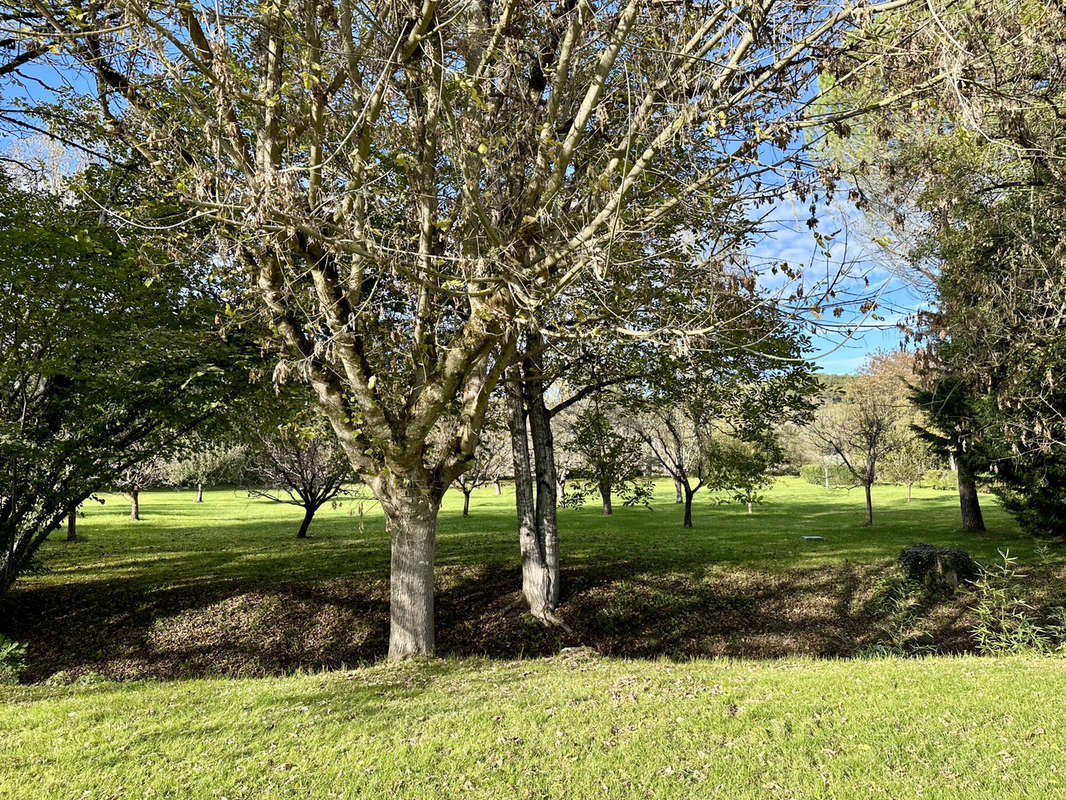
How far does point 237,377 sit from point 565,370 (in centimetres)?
604

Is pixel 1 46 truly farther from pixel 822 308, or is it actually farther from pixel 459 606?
pixel 459 606

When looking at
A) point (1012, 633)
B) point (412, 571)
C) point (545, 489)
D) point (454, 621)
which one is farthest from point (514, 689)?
point (1012, 633)

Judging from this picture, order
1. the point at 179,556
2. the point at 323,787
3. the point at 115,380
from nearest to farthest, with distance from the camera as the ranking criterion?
the point at 323,787, the point at 115,380, the point at 179,556

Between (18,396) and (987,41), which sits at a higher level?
(987,41)

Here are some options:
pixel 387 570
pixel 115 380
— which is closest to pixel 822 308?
pixel 115 380

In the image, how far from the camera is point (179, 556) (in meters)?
17.2

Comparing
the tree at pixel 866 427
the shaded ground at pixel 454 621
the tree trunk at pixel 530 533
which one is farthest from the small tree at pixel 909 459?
the tree trunk at pixel 530 533

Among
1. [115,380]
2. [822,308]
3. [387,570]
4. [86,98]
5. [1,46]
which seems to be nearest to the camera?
[822,308]

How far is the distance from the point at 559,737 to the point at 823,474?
52455 mm

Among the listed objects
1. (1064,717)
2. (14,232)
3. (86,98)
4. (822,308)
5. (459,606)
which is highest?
(86,98)

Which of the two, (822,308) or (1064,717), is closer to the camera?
(1064,717)

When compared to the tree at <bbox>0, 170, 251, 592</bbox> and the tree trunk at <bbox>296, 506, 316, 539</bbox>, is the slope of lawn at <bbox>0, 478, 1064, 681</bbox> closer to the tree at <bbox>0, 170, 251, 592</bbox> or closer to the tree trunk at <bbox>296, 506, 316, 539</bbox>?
the tree trunk at <bbox>296, 506, 316, 539</bbox>

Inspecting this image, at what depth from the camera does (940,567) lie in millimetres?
12422

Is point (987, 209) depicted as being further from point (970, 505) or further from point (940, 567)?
point (970, 505)
